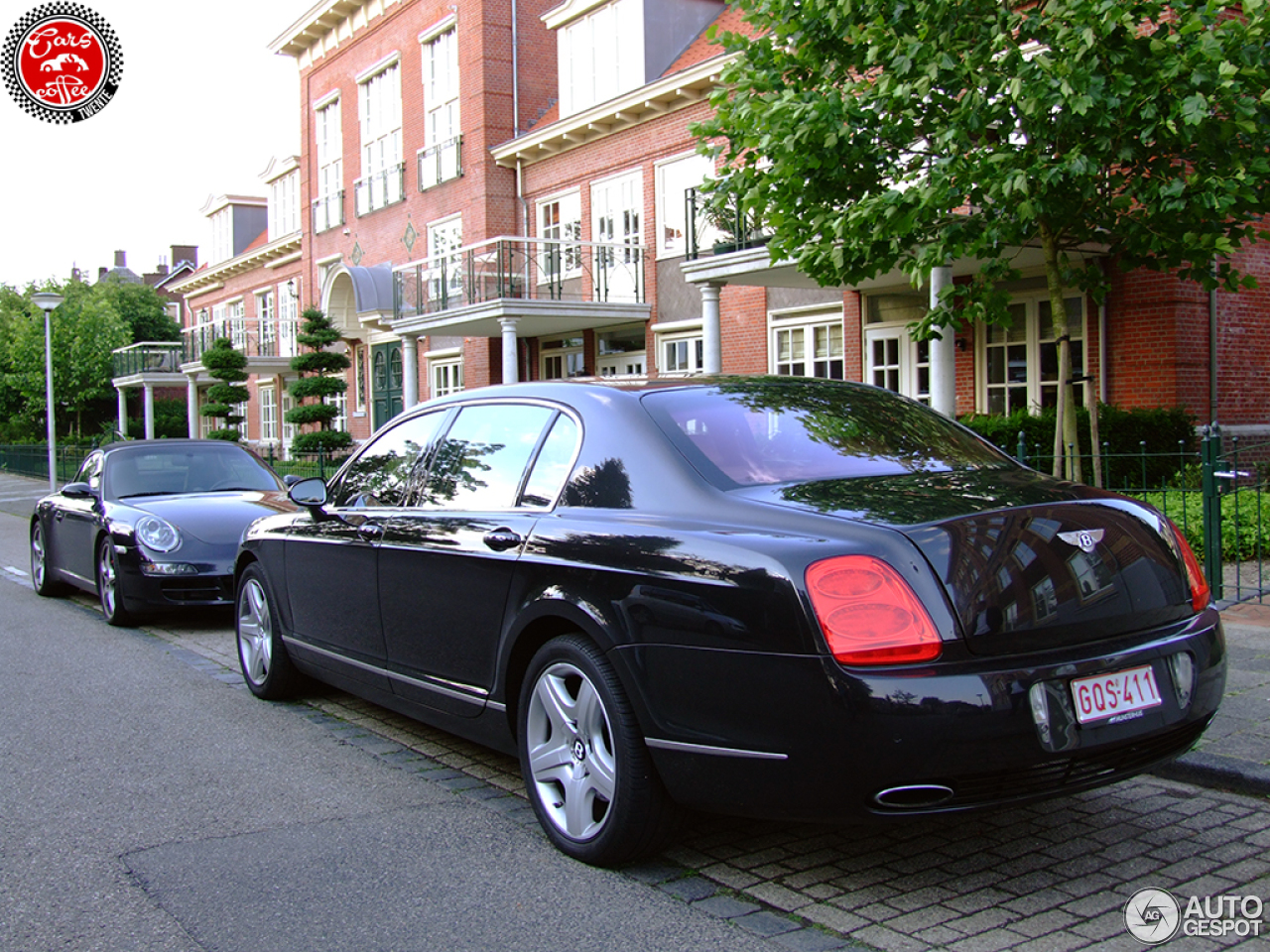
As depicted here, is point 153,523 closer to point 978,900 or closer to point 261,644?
point 261,644

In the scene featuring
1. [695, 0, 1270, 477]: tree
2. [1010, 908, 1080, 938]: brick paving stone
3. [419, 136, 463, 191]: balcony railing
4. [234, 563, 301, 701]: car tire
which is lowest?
[1010, 908, 1080, 938]: brick paving stone

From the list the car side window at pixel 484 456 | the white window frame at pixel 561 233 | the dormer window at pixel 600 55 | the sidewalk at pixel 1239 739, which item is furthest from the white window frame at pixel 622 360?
the car side window at pixel 484 456

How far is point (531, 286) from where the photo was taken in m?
21.6

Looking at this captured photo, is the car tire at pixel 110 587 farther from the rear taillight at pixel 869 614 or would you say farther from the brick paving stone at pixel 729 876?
the rear taillight at pixel 869 614

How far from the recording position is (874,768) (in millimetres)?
3053

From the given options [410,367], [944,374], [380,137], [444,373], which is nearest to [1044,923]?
[944,374]

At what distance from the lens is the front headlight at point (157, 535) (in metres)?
8.92

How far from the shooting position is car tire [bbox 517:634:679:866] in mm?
3568

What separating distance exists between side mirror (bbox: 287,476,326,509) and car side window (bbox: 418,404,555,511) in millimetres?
1055

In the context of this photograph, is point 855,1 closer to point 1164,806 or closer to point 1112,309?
point 1112,309

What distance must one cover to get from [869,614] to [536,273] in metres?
19.3

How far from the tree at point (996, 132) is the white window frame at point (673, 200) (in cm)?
968

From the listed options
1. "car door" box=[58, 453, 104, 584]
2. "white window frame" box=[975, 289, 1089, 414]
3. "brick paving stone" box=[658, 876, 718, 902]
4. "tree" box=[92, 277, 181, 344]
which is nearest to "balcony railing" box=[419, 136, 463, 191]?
"white window frame" box=[975, 289, 1089, 414]

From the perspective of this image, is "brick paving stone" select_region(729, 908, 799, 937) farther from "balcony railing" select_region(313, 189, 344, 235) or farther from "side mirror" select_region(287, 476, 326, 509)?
"balcony railing" select_region(313, 189, 344, 235)
